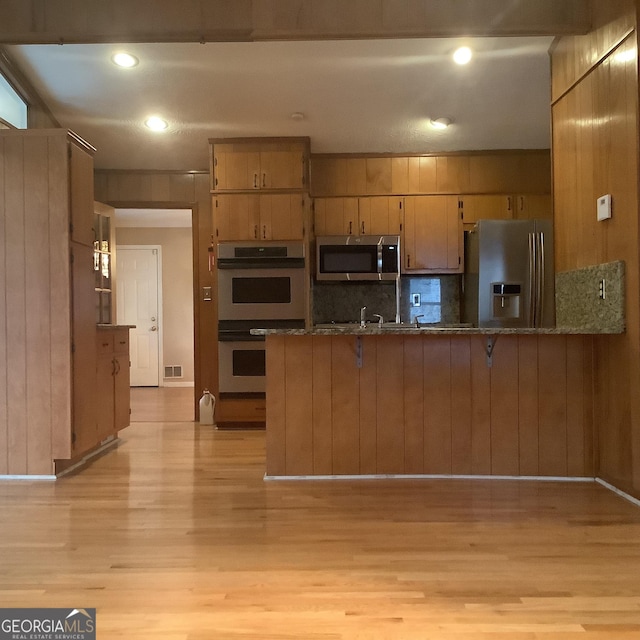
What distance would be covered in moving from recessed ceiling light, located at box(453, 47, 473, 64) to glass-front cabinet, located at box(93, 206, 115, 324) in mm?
3231

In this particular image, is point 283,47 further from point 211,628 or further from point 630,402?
point 211,628

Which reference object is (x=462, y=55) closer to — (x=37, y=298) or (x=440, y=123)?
(x=440, y=123)

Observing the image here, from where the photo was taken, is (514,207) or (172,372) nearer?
(514,207)

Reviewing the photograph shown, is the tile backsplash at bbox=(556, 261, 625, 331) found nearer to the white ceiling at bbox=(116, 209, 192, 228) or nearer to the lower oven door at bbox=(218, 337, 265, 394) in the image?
the lower oven door at bbox=(218, 337, 265, 394)

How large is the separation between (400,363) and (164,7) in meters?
2.32

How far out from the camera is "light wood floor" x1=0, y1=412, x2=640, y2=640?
5.28 ft

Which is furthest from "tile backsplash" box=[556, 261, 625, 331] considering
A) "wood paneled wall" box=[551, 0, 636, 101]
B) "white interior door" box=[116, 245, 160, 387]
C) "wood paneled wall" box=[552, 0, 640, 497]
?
"white interior door" box=[116, 245, 160, 387]

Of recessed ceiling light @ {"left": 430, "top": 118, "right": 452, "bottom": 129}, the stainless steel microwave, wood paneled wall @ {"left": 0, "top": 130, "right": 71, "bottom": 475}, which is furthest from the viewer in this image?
the stainless steel microwave

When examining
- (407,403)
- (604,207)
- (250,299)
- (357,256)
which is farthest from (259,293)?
(604,207)

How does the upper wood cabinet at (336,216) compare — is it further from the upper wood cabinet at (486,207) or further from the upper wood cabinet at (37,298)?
the upper wood cabinet at (37,298)

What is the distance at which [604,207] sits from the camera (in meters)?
2.77

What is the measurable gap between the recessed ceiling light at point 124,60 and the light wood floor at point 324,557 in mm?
2766

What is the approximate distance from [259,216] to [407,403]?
230cm

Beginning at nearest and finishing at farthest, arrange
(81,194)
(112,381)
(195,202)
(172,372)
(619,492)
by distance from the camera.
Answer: (619,492) < (81,194) < (112,381) < (195,202) < (172,372)
